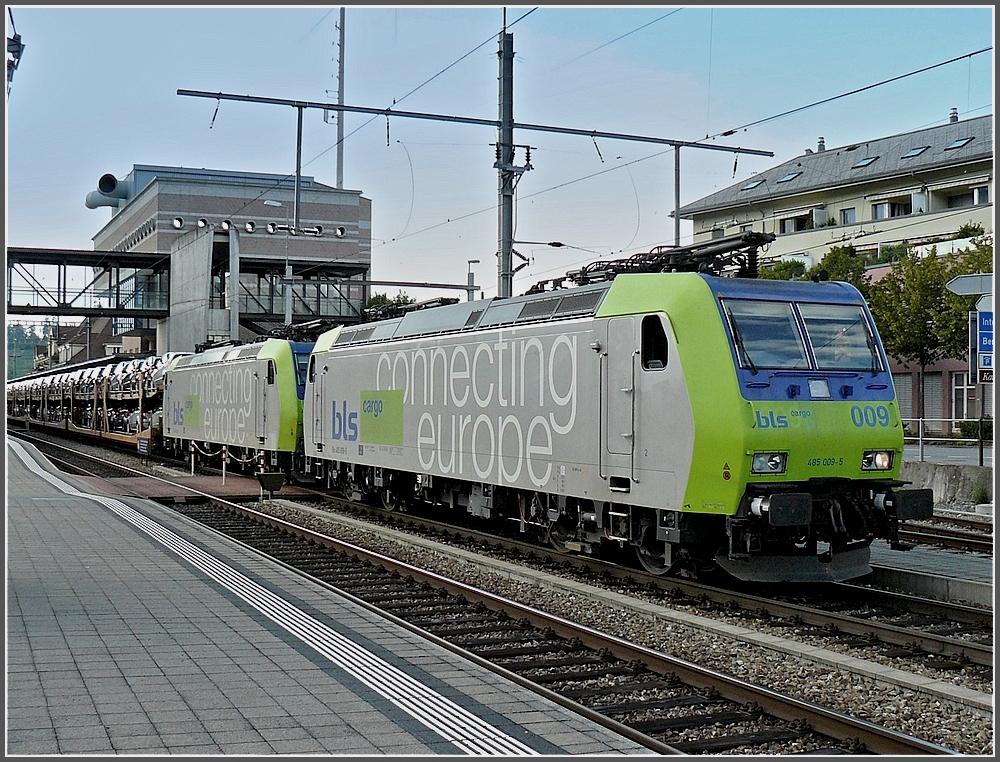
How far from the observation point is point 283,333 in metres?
25.3

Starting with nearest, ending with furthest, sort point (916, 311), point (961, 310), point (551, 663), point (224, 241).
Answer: point (551, 663)
point (961, 310)
point (916, 311)
point (224, 241)

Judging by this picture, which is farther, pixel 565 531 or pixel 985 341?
pixel 985 341

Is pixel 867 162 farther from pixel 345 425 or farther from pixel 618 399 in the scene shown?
pixel 618 399

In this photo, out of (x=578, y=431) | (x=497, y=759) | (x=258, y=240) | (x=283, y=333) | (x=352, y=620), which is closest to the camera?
(x=497, y=759)

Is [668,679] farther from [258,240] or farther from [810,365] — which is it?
[258,240]

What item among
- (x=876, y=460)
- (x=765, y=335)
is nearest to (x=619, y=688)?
(x=765, y=335)

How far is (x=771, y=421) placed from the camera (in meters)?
10.2

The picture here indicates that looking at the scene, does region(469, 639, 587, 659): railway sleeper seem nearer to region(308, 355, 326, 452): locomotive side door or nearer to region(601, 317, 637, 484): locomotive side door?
region(601, 317, 637, 484): locomotive side door

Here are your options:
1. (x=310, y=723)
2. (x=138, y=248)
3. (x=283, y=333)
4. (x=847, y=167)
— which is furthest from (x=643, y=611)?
(x=138, y=248)

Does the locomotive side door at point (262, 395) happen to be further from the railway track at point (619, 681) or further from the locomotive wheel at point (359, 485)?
the railway track at point (619, 681)

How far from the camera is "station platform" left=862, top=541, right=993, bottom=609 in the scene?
35.2 ft

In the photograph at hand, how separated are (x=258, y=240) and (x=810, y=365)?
237ft

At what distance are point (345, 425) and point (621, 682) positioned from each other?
1277cm

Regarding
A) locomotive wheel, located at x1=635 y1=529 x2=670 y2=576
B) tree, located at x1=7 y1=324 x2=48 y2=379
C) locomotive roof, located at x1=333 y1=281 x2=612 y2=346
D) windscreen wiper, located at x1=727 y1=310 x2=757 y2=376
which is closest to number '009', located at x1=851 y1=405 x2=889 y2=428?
windscreen wiper, located at x1=727 y1=310 x2=757 y2=376
